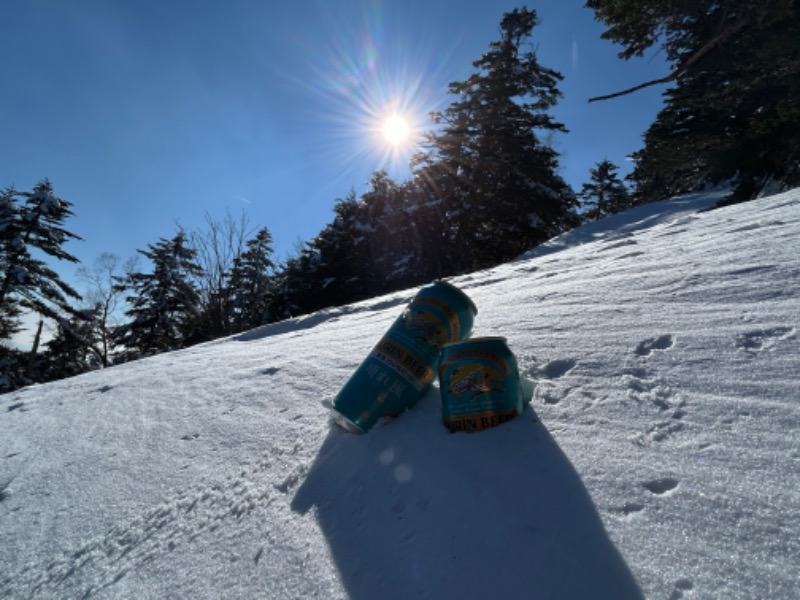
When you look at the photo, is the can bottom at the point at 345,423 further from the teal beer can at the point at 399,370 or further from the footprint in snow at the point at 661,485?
the footprint in snow at the point at 661,485

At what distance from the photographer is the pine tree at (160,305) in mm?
22484

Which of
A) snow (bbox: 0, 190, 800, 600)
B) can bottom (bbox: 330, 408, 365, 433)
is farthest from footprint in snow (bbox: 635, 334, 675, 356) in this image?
can bottom (bbox: 330, 408, 365, 433)

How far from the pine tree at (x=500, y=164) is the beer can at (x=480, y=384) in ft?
49.6

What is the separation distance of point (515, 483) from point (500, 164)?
15.6 meters

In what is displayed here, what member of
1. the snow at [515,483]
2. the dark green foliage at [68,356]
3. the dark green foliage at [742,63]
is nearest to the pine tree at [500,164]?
the dark green foliage at [742,63]

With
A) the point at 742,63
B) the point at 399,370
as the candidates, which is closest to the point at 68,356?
the point at 399,370

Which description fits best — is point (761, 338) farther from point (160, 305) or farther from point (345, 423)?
point (160, 305)

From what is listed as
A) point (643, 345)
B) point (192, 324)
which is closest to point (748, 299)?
point (643, 345)

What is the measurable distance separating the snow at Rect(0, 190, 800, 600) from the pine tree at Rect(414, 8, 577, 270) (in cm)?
1392

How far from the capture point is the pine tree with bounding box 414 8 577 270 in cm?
1550

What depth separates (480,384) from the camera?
135cm

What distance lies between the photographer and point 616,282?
8.78 feet

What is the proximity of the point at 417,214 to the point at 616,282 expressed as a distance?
14.6m

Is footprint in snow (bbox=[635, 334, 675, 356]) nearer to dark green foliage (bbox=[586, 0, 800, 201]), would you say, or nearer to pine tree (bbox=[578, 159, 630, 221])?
dark green foliage (bbox=[586, 0, 800, 201])
